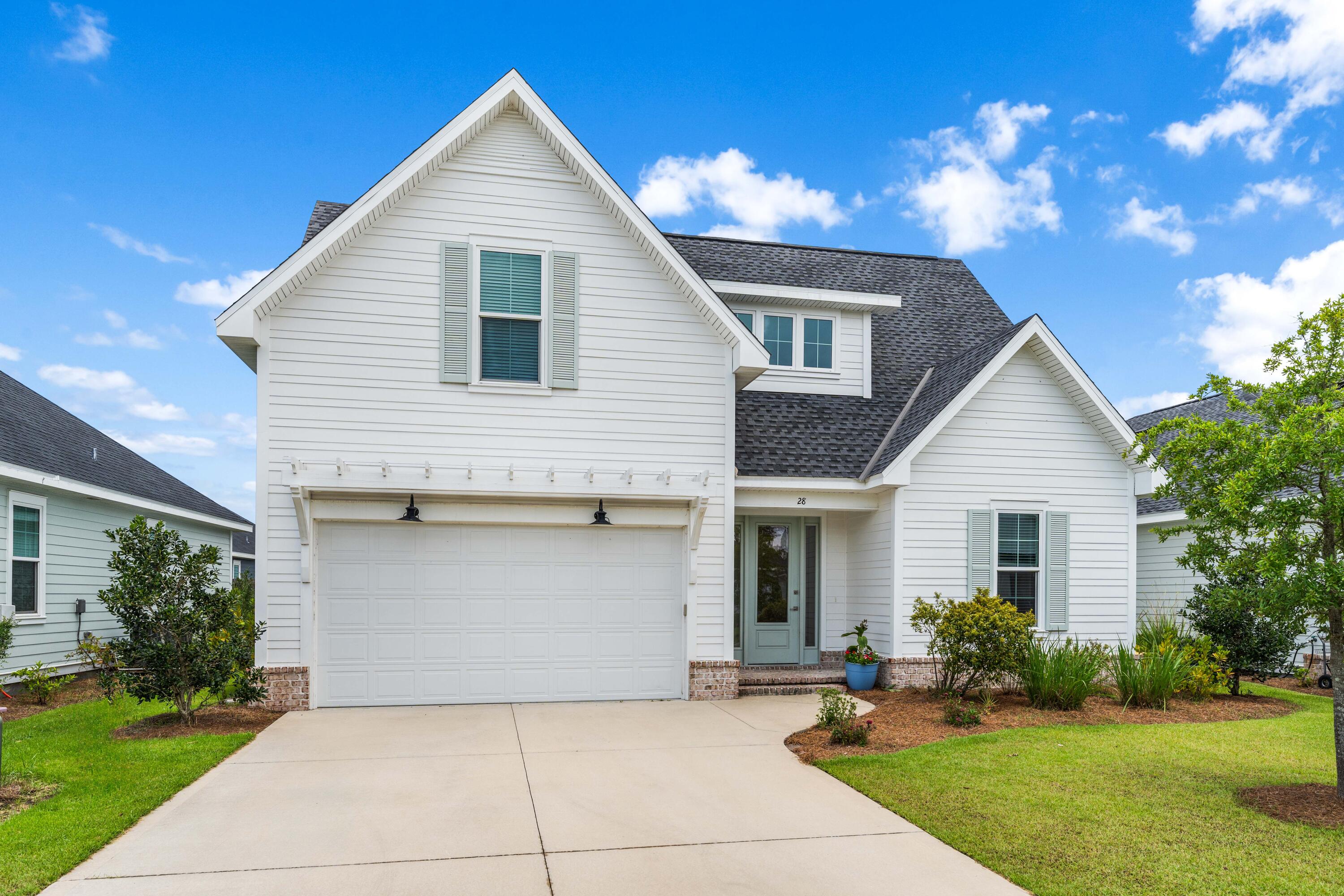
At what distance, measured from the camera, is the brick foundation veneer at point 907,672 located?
11359 mm

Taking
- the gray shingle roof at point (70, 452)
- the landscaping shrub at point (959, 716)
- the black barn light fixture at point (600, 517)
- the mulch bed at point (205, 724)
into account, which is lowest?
the mulch bed at point (205, 724)

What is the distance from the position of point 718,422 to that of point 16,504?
33.7 feet

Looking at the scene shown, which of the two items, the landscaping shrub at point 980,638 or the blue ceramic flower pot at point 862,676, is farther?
the blue ceramic flower pot at point 862,676

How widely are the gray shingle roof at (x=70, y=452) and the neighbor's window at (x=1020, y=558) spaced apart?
551 inches

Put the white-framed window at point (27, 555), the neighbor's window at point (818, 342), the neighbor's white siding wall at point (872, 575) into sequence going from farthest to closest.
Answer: the neighbor's window at point (818, 342) < the white-framed window at point (27, 555) < the neighbor's white siding wall at point (872, 575)

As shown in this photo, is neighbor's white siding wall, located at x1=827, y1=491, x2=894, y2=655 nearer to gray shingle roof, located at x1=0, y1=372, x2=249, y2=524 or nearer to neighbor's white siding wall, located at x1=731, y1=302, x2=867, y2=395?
neighbor's white siding wall, located at x1=731, y1=302, x2=867, y2=395

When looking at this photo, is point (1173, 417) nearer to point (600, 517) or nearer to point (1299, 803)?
point (1299, 803)

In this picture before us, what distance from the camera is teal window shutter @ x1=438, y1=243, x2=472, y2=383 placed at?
10.3m

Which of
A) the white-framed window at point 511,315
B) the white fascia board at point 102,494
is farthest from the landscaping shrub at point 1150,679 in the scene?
the white fascia board at point 102,494

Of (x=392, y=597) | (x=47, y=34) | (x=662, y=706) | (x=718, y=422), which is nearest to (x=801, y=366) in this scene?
(x=718, y=422)

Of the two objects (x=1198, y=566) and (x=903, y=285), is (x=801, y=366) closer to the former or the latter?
(x=903, y=285)

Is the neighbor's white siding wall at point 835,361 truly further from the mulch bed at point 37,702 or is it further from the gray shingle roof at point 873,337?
the mulch bed at point 37,702

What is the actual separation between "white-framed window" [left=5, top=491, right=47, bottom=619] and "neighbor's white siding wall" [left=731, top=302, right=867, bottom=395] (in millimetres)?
11029

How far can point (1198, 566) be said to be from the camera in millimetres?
6738
